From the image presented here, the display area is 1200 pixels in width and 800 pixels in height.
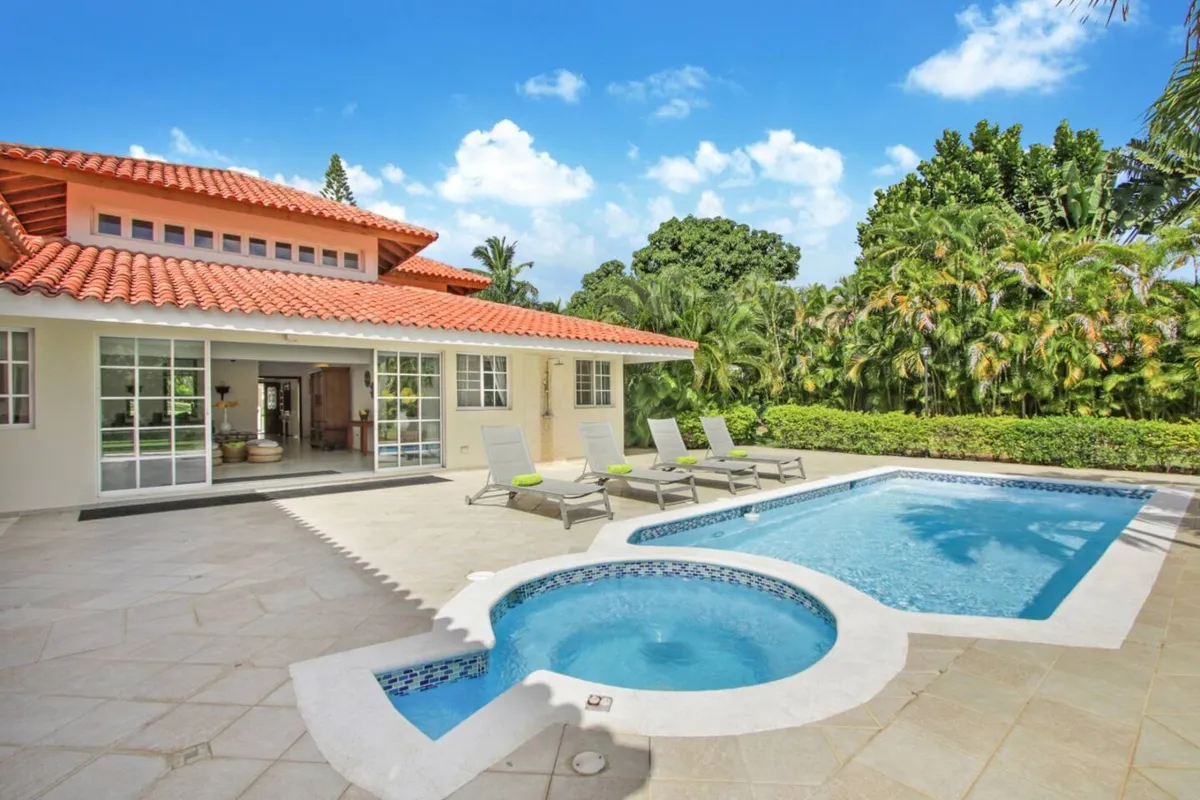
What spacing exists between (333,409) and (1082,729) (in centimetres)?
1997

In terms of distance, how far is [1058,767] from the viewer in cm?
286

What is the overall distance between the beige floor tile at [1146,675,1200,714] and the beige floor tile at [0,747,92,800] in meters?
5.52

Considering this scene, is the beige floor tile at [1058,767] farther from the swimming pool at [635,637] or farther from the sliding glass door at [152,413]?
the sliding glass door at [152,413]

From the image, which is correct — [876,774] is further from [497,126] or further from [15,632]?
[497,126]

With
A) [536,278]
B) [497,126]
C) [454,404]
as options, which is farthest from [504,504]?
[497,126]

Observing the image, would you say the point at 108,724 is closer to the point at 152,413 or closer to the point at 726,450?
the point at 152,413

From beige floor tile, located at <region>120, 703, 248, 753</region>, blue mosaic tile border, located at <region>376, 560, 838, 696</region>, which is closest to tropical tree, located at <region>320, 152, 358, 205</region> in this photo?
blue mosaic tile border, located at <region>376, 560, 838, 696</region>

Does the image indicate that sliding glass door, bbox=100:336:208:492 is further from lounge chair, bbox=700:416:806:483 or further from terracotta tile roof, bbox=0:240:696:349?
lounge chair, bbox=700:416:806:483

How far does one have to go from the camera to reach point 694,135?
78.9 feet

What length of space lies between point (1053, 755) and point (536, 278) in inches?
1431

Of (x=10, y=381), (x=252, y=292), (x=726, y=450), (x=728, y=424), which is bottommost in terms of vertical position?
(x=726, y=450)

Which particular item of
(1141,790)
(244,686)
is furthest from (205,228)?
(1141,790)

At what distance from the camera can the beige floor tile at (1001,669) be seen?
3.72m

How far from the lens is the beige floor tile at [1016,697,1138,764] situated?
3.00m
